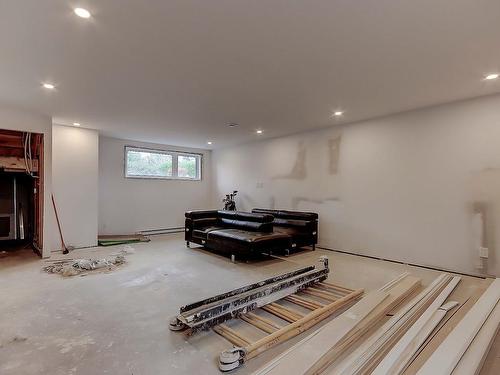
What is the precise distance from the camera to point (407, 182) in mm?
4441

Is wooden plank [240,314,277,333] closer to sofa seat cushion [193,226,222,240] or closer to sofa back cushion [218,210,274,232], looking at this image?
sofa back cushion [218,210,274,232]

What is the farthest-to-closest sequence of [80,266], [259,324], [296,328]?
[80,266] → [259,324] → [296,328]

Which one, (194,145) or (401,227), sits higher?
(194,145)

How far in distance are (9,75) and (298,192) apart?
199 inches

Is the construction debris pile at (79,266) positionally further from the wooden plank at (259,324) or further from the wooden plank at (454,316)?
the wooden plank at (454,316)

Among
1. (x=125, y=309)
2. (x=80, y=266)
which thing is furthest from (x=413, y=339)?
(x=80, y=266)

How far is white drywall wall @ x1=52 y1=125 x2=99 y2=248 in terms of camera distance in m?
5.19

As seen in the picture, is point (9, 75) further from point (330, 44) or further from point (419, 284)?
point (419, 284)

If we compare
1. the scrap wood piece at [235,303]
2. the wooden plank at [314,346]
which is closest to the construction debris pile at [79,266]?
the scrap wood piece at [235,303]

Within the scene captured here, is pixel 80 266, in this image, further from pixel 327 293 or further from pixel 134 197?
pixel 327 293

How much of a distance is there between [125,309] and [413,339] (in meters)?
2.49

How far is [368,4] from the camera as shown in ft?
6.20

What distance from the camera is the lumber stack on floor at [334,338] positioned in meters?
1.65

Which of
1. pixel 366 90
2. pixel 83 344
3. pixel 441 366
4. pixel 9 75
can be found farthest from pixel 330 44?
pixel 9 75
